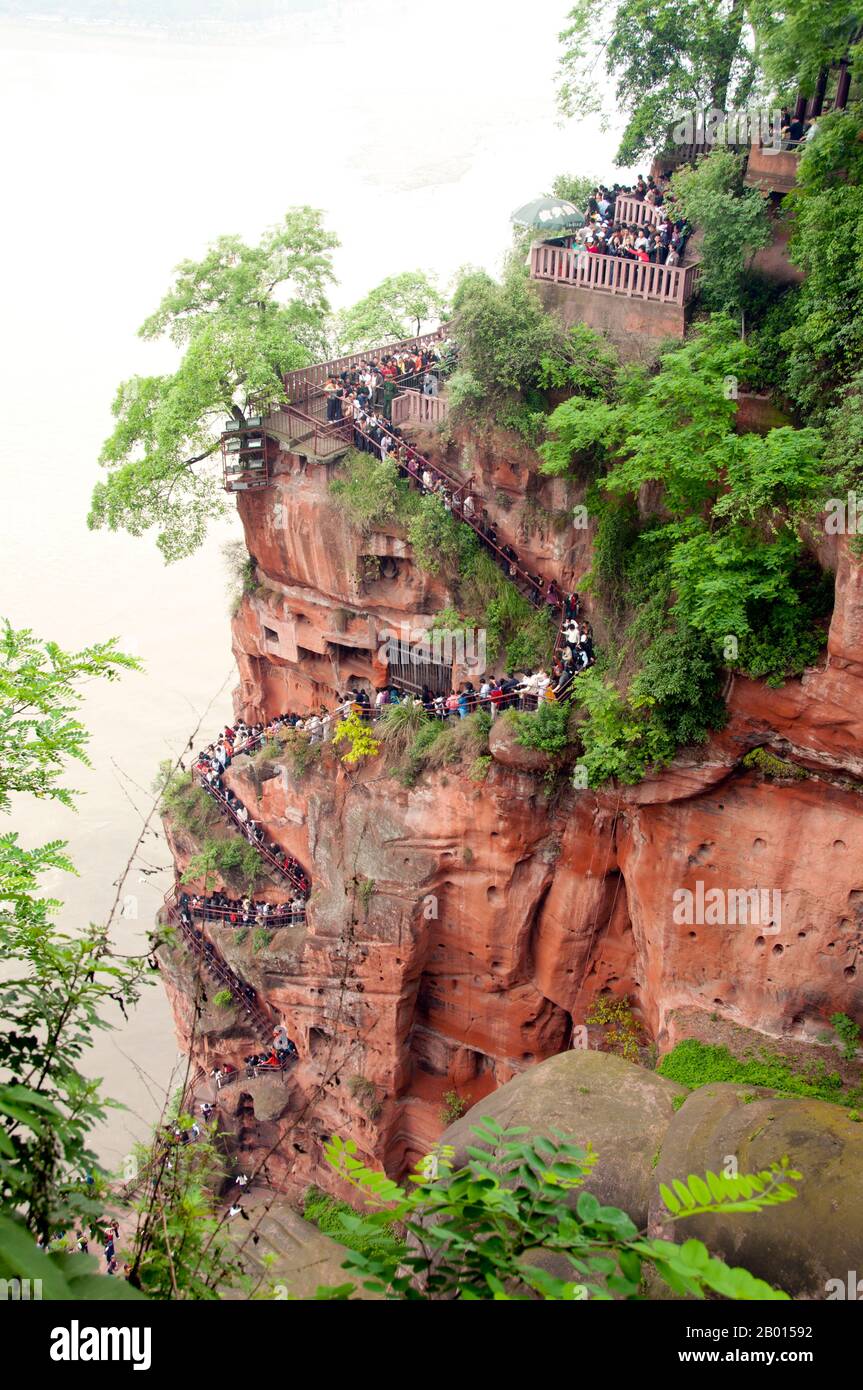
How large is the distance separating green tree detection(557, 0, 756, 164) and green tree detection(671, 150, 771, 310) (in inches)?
189

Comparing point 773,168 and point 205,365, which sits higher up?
point 773,168

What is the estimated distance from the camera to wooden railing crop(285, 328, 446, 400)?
23375 millimetres

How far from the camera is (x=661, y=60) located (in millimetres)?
23828

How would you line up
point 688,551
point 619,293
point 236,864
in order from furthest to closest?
point 236,864 → point 619,293 → point 688,551

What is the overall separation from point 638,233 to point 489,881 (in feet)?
43.6

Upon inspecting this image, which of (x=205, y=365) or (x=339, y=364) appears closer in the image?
(x=205, y=365)

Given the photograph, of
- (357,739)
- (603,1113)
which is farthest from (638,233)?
(603,1113)

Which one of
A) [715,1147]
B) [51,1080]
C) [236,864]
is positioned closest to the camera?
[51,1080]

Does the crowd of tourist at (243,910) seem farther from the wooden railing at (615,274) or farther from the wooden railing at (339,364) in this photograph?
the wooden railing at (615,274)

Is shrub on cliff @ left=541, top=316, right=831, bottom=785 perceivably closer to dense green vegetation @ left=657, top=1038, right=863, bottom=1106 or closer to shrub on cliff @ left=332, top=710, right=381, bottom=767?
dense green vegetation @ left=657, top=1038, right=863, bottom=1106

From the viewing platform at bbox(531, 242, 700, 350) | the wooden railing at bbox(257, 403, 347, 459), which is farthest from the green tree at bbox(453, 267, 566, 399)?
the wooden railing at bbox(257, 403, 347, 459)

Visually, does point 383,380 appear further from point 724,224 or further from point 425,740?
point 425,740

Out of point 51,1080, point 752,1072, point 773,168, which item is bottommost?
point 51,1080

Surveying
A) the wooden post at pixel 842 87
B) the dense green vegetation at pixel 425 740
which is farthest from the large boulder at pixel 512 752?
the wooden post at pixel 842 87
